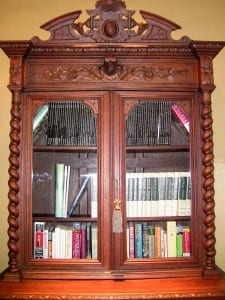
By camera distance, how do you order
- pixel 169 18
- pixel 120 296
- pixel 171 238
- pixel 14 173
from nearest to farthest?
pixel 120 296 < pixel 14 173 < pixel 171 238 < pixel 169 18

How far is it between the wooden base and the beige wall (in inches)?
28.0

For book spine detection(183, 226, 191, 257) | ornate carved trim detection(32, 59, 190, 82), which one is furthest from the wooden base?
ornate carved trim detection(32, 59, 190, 82)

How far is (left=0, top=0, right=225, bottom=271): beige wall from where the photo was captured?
2209 mm

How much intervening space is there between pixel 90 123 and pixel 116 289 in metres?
0.83

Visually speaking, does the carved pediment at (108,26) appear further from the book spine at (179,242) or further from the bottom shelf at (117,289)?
the bottom shelf at (117,289)

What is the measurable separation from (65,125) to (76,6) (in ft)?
3.22

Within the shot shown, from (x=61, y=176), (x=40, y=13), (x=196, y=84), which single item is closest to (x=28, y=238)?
(x=61, y=176)

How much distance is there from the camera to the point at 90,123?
5.82 feet

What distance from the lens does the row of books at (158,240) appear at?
175 centimetres

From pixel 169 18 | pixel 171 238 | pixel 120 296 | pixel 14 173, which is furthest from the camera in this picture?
pixel 169 18

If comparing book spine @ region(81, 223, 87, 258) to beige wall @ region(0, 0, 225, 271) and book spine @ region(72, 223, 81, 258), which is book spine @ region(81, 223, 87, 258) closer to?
book spine @ region(72, 223, 81, 258)

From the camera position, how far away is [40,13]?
7.50 feet

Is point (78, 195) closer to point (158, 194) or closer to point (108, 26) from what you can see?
point (158, 194)

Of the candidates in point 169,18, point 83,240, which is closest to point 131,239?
point 83,240
